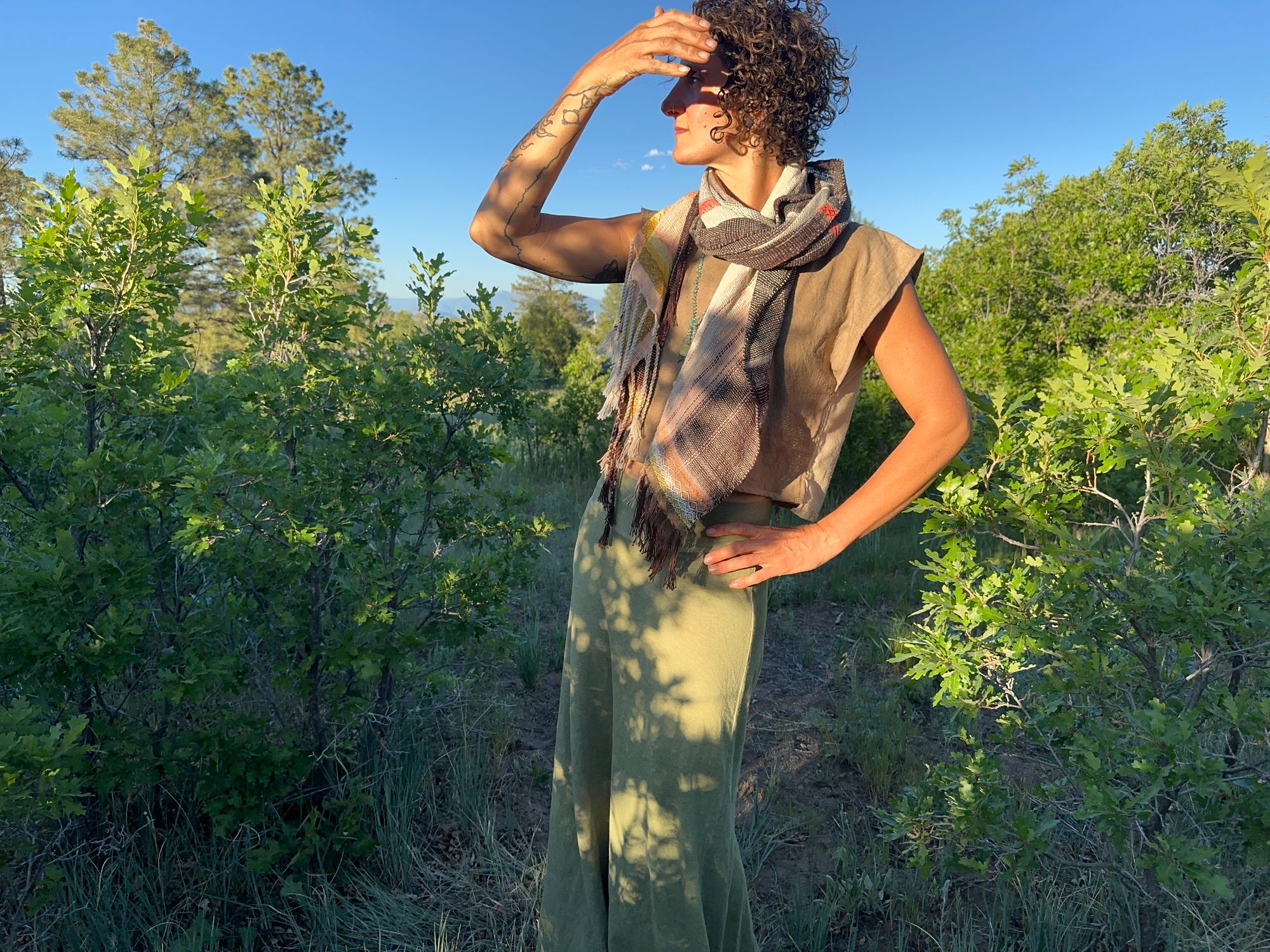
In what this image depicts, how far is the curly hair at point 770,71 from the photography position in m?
1.32

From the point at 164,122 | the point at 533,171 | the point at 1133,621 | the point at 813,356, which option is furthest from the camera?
the point at 164,122

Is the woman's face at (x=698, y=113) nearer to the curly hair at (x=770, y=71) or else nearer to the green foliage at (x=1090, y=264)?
the curly hair at (x=770, y=71)

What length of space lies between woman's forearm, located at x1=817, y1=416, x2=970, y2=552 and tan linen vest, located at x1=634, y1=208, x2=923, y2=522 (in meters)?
0.09

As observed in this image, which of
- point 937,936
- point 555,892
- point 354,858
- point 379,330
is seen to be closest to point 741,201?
point 379,330

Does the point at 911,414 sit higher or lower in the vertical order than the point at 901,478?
higher

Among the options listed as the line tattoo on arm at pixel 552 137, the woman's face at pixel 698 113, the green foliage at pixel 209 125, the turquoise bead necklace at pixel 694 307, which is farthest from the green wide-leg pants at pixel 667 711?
the green foliage at pixel 209 125

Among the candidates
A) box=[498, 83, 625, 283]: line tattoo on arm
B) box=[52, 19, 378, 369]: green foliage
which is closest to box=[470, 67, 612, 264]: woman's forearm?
box=[498, 83, 625, 283]: line tattoo on arm

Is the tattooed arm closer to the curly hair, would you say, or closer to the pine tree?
the curly hair

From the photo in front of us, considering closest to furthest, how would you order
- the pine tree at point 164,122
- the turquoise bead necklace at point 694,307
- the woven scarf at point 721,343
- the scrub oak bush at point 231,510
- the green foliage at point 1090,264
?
the woven scarf at point 721,343
the turquoise bead necklace at point 694,307
the scrub oak bush at point 231,510
the green foliage at point 1090,264
the pine tree at point 164,122

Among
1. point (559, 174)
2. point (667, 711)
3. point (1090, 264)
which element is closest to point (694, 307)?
point (559, 174)

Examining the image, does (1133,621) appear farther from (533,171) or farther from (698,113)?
(533,171)

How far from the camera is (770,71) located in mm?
1308

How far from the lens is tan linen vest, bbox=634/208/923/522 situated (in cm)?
133

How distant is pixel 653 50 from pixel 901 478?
0.89 metres
